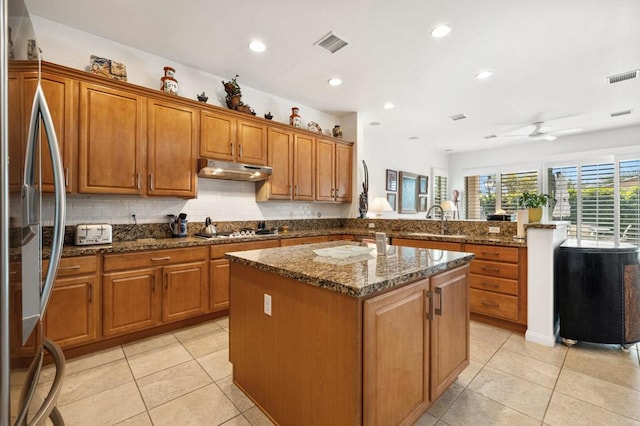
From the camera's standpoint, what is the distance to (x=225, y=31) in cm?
272

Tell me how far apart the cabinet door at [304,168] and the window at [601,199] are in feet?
16.0

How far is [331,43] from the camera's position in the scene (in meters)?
2.89

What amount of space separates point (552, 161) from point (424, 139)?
2739 millimetres

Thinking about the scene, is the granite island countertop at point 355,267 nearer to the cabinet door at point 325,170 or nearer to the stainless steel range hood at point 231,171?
the stainless steel range hood at point 231,171

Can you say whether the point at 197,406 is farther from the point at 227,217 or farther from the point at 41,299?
the point at 227,217

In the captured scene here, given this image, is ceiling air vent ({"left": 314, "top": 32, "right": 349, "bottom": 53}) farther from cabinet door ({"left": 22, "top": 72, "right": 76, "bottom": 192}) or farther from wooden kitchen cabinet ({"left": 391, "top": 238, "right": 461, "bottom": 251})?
wooden kitchen cabinet ({"left": 391, "top": 238, "right": 461, "bottom": 251})

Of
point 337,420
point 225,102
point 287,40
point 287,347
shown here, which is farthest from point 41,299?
point 225,102

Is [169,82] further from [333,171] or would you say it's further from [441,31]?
[441,31]

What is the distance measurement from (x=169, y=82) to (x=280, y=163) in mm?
1598

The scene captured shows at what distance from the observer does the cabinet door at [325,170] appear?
4539mm

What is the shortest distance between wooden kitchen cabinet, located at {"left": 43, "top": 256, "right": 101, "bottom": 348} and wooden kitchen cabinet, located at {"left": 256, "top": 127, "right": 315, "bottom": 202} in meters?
2.14

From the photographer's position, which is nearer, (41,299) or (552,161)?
(41,299)

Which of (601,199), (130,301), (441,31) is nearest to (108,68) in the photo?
(130,301)

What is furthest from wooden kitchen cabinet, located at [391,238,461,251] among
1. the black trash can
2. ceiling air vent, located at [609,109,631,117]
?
ceiling air vent, located at [609,109,631,117]
